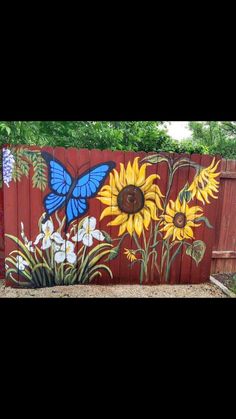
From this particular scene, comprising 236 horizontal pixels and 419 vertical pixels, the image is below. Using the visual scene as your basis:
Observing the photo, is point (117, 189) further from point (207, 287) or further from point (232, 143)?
point (232, 143)

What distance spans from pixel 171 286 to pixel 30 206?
1.99 m

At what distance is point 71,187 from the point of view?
2980 mm

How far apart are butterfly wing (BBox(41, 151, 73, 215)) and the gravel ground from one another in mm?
923

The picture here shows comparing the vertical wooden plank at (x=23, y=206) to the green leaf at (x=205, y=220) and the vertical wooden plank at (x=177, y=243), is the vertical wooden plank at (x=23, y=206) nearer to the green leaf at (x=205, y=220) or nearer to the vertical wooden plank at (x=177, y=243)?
the vertical wooden plank at (x=177, y=243)

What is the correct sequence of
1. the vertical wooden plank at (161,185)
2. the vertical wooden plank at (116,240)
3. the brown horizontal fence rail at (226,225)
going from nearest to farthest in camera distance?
the vertical wooden plank at (116,240) → the vertical wooden plank at (161,185) → the brown horizontal fence rail at (226,225)

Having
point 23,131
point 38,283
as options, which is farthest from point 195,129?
point 38,283

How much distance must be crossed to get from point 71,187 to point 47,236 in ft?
2.09

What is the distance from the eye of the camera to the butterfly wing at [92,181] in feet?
9.83

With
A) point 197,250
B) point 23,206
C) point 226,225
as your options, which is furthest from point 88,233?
point 226,225

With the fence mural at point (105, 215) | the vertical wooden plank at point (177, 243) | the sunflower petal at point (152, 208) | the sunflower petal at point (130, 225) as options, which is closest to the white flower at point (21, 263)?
the fence mural at point (105, 215)

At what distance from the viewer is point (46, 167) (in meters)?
2.93

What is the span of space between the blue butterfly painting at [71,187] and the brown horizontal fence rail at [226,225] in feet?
5.30

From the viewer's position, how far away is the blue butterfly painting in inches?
116

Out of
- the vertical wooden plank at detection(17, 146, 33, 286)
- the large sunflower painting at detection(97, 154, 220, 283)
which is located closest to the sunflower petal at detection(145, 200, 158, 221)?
the large sunflower painting at detection(97, 154, 220, 283)
